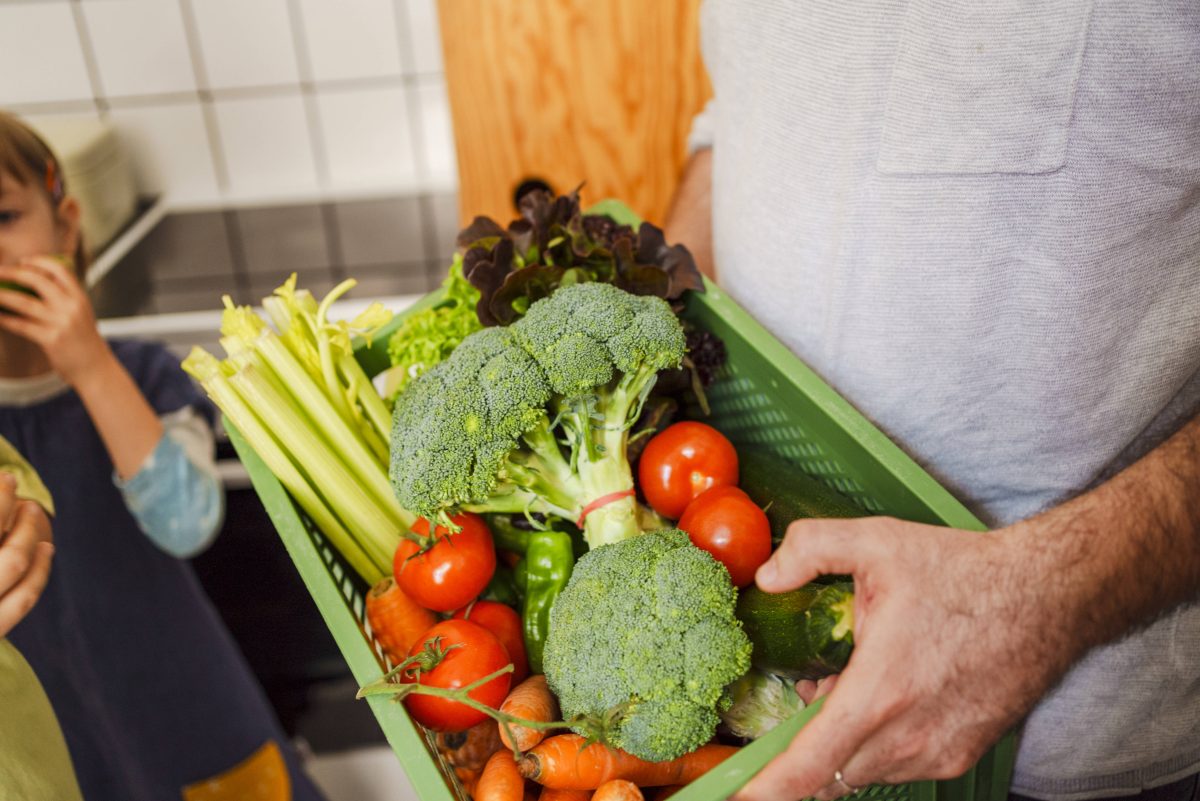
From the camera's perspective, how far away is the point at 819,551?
62 centimetres

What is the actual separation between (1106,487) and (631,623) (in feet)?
1.26

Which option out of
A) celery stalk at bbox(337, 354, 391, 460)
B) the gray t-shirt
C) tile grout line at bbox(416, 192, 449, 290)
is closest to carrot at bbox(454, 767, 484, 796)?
celery stalk at bbox(337, 354, 391, 460)

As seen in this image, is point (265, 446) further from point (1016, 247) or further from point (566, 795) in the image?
point (1016, 247)

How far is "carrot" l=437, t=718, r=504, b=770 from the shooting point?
779 mm

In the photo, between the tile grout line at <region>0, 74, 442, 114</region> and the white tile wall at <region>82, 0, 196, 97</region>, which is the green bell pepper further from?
the white tile wall at <region>82, 0, 196, 97</region>

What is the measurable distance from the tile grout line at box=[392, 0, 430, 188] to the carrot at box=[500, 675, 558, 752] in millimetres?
1640

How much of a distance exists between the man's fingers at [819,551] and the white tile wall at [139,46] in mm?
1900

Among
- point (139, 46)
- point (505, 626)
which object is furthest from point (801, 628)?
point (139, 46)

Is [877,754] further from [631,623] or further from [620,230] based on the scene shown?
[620,230]

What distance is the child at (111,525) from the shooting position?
120 centimetres

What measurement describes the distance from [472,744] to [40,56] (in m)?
1.91

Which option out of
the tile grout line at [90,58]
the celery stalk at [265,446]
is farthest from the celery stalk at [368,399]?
the tile grout line at [90,58]

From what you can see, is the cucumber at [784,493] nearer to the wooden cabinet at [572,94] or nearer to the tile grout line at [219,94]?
the wooden cabinet at [572,94]

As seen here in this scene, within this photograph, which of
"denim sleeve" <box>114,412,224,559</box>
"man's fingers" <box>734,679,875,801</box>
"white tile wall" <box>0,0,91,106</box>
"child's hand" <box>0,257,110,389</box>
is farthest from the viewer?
"white tile wall" <box>0,0,91,106</box>
